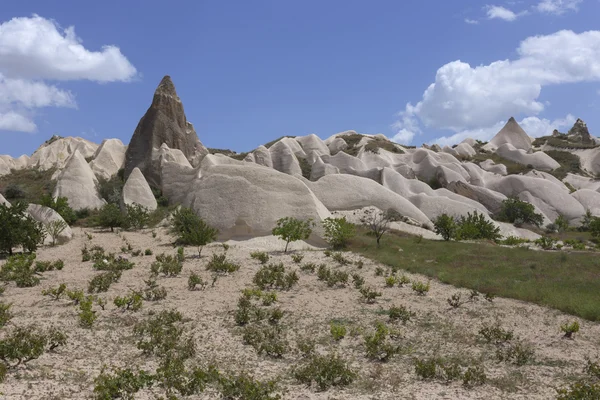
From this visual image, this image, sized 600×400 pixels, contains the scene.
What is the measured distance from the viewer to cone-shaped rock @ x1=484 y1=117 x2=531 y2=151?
73.8 metres

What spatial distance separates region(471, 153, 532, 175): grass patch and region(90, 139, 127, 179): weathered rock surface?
3994cm

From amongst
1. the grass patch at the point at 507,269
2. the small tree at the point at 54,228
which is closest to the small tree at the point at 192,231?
the small tree at the point at 54,228

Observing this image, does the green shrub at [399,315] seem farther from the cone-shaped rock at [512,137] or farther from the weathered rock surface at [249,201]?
the cone-shaped rock at [512,137]

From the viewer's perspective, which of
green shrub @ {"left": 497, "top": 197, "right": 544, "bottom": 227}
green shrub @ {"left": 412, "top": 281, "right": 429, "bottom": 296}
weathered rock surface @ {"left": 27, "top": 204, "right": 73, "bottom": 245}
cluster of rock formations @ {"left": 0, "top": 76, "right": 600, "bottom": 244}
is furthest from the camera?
green shrub @ {"left": 497, "top": 197, "right": 544, "bottom": 227}

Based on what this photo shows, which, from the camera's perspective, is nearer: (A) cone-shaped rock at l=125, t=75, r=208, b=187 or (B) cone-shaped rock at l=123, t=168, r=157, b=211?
(B) cone-shaped rock at l=123, t=168, r=157, b=211

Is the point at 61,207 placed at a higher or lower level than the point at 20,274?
higher

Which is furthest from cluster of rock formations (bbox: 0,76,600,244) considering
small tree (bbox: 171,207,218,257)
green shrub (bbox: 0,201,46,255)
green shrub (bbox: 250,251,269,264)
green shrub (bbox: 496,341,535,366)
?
green shrub (bbox: 496,341,535,366)

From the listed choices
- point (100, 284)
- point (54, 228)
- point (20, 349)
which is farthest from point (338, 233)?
point (20, 349)

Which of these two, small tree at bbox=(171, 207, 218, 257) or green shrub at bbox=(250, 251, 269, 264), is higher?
small tree at bbox=(171, 207, 218, 257)

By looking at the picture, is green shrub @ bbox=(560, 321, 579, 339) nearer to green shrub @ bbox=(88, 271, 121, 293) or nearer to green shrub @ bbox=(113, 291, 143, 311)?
green shrub @ bbox=(113, 291, 143, 311)

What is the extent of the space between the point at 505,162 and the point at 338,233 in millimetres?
50183

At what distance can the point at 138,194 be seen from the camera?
96.5ft

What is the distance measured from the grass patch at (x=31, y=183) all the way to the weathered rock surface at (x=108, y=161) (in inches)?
133

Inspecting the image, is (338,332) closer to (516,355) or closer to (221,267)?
(516,355)
